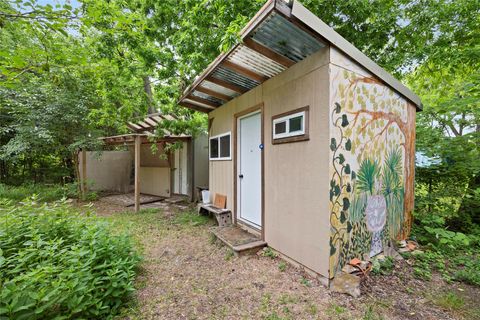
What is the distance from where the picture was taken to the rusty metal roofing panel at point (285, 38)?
2.46 m

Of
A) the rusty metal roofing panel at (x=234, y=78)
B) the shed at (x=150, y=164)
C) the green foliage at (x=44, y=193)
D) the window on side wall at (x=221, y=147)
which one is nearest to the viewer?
the rusty metal roofing panel at (x=234, y=78)

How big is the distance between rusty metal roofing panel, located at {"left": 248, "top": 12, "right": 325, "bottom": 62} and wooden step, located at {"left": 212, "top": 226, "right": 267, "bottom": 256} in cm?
276

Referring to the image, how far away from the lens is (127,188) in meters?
9.85

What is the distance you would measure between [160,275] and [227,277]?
887 mm

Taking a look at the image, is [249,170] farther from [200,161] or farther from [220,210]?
[200,161]

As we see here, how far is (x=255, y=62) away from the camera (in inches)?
129

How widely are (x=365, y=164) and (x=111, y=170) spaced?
9.86 m

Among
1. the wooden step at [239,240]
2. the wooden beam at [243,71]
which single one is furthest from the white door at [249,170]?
the wooden beam at [243,71]

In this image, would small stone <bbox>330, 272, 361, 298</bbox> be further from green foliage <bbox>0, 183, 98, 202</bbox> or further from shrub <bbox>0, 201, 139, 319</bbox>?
green foliage <bbox>0, 183, 98, 202</bbox>

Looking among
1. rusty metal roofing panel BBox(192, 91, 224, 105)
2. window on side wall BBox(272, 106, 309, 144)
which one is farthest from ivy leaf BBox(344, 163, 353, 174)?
rusty metal roofing panel BBox(192, 91, 224, 105)

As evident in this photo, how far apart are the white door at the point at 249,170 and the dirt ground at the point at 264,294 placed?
91 centimetres

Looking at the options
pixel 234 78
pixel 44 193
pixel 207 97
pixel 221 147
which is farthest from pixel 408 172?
pixel 44 193

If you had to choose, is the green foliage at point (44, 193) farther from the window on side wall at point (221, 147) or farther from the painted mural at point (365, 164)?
the painted mural at point (365, 164)

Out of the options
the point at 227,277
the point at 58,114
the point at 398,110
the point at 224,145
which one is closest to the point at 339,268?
the point at 227,277
